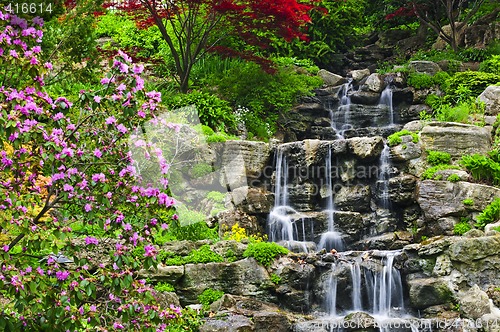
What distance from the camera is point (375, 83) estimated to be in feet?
55.3

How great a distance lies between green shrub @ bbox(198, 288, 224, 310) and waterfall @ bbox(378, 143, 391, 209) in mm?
4851

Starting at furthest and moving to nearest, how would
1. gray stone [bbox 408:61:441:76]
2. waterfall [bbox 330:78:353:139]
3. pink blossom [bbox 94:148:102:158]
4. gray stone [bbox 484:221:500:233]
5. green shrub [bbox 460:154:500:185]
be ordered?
1. gray stone [bbox 408:61:441:76]
2. waterfall [bbox 330:78:353:139]
3. green shrub [bbox 460:154:500:185]
4. gray stone [bbox 484:221:500:233]
5. pink blossom [bbox 94:148:102:158]

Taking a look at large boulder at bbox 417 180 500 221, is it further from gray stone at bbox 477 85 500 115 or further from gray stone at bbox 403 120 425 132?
gray stone at bbox 477 85 500 115

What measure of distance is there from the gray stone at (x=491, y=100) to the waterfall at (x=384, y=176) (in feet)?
10.2

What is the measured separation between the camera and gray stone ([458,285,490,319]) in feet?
26.5

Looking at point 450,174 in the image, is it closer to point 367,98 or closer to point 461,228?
point 461,228

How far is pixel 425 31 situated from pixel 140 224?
65.1ft

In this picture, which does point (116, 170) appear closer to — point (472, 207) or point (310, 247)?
point (310, 247)

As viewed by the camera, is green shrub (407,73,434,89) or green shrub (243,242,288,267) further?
green shrub (407,73,434,89)

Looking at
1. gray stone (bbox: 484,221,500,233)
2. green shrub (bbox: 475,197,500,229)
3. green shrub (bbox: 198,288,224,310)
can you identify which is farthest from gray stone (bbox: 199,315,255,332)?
green shrub (bbox: 475,197,500,229)

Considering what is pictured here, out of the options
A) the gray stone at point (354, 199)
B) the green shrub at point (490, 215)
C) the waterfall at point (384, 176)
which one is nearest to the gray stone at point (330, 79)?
the waterfall at point (384, 176)

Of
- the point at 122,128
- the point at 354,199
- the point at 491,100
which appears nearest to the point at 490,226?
the point at 354,199

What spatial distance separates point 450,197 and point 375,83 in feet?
21.4

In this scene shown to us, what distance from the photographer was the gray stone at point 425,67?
56.4 ft
